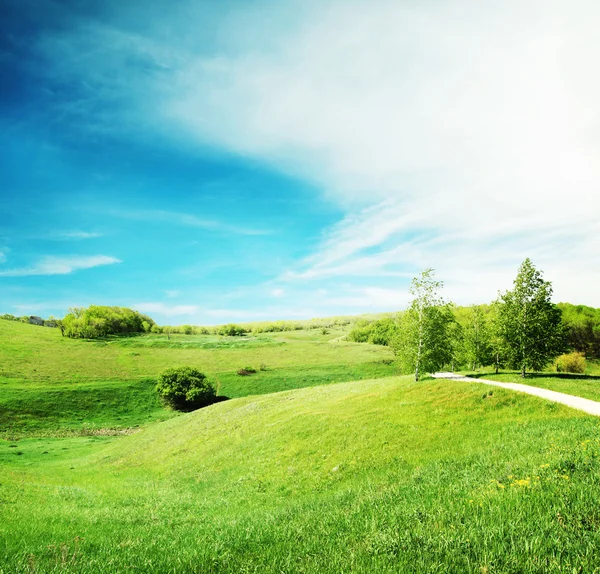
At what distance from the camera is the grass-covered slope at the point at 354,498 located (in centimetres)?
611

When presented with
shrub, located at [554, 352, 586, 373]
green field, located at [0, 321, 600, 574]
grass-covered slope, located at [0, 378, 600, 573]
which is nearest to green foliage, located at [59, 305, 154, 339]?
green field, located at [0, 321, 600, 574]

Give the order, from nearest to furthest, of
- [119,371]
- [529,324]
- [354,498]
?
1. [354,498]
2. [529,324]
3. [119,371]

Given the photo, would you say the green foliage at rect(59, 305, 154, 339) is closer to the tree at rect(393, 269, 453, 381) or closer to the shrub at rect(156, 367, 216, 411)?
the shrub at rect(156, 367, 216, 411)

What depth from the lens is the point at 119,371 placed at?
107 metres

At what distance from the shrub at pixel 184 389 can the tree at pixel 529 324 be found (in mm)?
63550

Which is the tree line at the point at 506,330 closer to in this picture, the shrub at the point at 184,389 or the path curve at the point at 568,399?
the path curve at the point at 568,399

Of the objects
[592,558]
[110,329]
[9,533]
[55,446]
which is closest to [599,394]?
[592,558]

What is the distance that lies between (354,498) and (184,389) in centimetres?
7483

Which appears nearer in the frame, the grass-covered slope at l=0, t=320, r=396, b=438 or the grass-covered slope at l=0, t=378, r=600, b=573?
the grass-covered slope at l=0, t=378, r=600, b=573

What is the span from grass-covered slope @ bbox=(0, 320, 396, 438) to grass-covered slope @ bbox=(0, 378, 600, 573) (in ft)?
Result: 152

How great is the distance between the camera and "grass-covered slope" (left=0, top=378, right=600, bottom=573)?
240 inches

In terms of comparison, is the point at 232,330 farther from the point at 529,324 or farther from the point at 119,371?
the point at 529,324

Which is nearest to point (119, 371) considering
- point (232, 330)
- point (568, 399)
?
point (232, 330)

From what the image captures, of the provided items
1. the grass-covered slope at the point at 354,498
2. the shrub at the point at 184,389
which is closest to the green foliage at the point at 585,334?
the shrub at the point at 184,389
